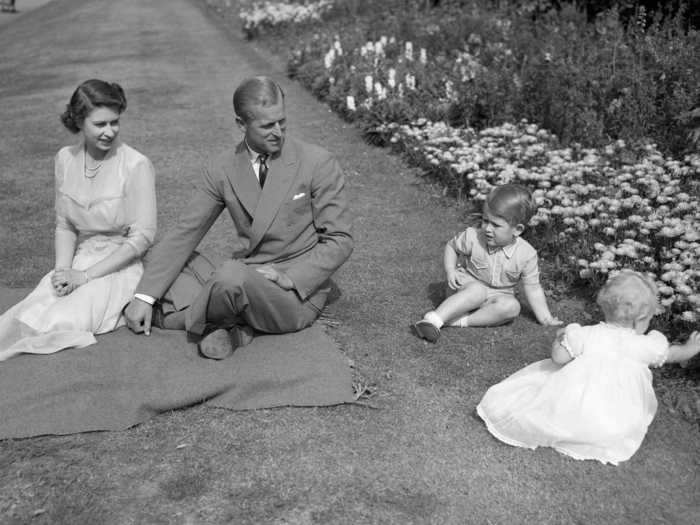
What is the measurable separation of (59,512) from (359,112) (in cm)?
741

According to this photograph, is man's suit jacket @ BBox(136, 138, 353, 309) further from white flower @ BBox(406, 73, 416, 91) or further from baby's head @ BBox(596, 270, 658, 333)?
white flower @ BBox(406, 73, 416, 91)

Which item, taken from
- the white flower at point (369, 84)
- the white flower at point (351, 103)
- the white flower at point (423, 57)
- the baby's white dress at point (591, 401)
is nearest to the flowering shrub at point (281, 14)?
the white flower at point (423, 57)

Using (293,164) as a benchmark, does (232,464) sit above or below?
below

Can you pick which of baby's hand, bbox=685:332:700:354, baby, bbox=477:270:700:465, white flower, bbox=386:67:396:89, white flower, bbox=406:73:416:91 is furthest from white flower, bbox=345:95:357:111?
baby's hand, bbox=685:332:700:354

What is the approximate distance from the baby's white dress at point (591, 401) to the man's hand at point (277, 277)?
1.24 meters

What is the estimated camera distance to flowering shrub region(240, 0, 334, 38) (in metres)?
16.4

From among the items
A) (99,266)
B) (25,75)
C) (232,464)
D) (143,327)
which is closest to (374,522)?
(232,464)

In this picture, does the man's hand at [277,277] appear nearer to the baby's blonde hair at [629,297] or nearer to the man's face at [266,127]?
the man's face at [266,127]

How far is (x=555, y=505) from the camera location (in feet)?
10.2

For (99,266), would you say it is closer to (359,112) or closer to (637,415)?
(637,415)

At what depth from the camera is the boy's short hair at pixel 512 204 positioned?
14.0ft

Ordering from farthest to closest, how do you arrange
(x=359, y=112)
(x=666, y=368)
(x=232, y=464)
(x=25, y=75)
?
(x=25, y=75)
(x=359, y=112)
(x=666, y=368)
(x=232, y=464)

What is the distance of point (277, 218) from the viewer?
4156 mm

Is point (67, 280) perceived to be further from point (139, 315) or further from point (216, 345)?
point (216, 345)
